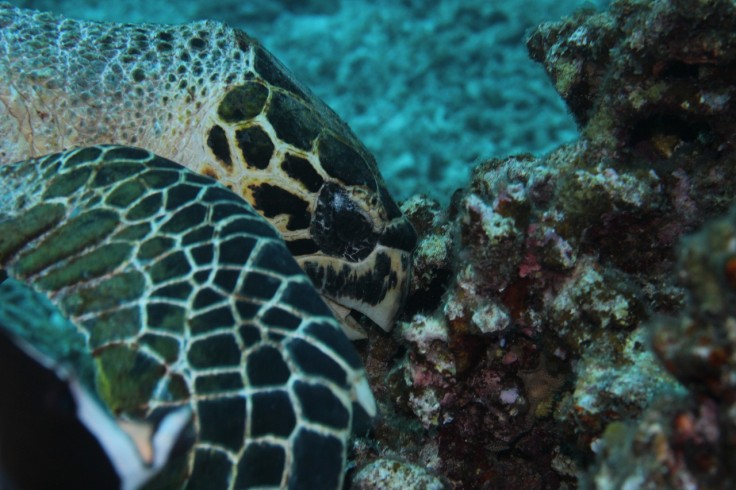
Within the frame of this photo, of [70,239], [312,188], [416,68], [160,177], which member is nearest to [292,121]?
[312,188]

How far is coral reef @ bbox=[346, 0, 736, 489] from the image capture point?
1762 millimetres

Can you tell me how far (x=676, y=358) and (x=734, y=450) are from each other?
158mm

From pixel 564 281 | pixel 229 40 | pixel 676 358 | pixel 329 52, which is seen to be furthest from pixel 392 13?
pixel 676 358

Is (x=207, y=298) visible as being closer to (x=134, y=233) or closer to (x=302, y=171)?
(x=134, y=233)

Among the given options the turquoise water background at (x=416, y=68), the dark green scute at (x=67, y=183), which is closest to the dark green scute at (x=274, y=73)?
the dark green scute at (x=67, y=183)

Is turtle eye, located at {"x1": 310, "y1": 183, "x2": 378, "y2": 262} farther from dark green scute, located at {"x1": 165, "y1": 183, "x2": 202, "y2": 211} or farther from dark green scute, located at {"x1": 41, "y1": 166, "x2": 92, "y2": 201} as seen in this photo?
dark green scute, located at {"x1": 41, "y1": 166, "x2": 92, "y2": 201}

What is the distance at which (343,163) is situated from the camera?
2.54m

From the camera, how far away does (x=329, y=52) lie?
8.96 metres

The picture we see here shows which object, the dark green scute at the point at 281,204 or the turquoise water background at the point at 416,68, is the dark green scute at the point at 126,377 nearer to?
the dark green scute at the point at 281,204

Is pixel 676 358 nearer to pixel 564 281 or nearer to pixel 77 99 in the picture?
pixel 564 281

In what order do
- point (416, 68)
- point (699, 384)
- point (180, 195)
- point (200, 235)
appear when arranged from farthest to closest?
point (416, 68) < point (180, 195) < point (200, 235) < point (699, 384)

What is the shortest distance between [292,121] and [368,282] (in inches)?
30.7

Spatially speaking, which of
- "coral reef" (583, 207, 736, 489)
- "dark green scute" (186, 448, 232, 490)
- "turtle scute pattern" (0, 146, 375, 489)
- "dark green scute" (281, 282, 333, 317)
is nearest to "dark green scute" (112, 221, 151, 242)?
"turtle scute pattern" (0, 146, 375, 489)

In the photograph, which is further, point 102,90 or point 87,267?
point 102,90
